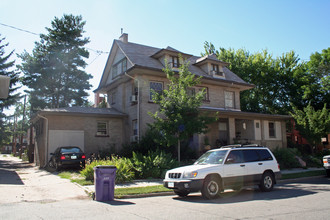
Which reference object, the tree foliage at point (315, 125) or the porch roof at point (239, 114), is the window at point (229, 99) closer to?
the porch roof at point (239, 114)

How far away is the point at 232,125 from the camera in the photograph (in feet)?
72.6

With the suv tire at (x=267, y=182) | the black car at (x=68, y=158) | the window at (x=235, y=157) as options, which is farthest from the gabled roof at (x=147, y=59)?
the suv tire at (x=267, y=182)

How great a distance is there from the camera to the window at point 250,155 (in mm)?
10508

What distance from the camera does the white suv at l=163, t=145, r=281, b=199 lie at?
29.8 feet

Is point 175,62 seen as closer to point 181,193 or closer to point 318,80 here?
point 181,193

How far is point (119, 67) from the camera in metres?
24.7

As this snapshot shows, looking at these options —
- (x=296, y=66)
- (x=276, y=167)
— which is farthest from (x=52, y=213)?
(x=296, y=66)

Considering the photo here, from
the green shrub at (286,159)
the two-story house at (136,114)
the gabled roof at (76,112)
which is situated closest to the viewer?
the gabled roof at (76,112)

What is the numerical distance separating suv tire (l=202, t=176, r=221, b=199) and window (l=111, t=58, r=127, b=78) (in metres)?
16.0

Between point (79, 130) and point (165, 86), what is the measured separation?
288 inches

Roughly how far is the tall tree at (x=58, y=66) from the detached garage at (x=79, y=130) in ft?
38.2

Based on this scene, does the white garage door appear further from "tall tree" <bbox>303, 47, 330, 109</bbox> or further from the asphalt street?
"tall tree" <bbox>303, 47, 330, 109</bbox>

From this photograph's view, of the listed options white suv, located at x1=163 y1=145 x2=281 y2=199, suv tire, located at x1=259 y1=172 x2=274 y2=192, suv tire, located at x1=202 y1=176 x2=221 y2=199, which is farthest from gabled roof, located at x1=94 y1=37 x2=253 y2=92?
suv tire, located at x1=202 y1=176 x2=221 y2=199

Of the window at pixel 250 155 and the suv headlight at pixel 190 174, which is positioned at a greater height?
the window at pixel 250 155
